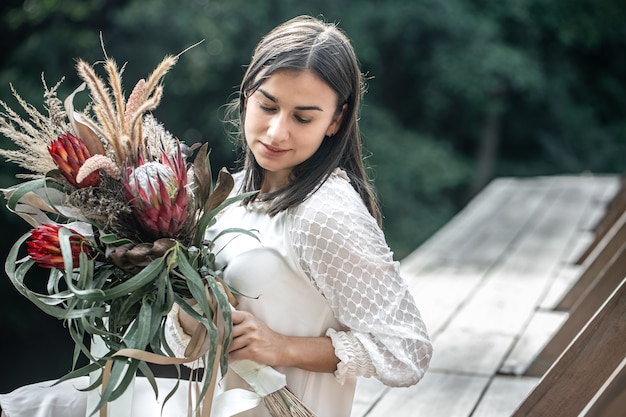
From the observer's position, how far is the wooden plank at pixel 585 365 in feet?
4.98

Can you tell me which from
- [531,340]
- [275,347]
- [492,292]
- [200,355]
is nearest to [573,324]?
[531,340]

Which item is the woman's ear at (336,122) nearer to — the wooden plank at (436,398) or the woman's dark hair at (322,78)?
the woman's dark hair at (322,78)

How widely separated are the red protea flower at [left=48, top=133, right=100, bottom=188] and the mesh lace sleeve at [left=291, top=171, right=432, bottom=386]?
0.38m

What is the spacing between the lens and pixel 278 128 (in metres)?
1.58

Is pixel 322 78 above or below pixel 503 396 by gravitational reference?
above

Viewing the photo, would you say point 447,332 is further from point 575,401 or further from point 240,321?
point 240,321

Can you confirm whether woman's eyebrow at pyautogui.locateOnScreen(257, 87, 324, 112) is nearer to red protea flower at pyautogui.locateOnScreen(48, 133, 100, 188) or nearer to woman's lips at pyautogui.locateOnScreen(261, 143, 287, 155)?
woman's lips at pyautogui.locateOnScreen(261, 143, 287, 155)

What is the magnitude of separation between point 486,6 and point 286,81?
923 cm

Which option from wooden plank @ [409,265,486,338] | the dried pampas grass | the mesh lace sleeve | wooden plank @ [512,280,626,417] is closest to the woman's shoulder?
the mesh lace sleeve

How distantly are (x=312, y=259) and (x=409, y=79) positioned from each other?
387 inches

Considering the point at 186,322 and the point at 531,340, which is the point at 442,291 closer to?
the point at 531,340

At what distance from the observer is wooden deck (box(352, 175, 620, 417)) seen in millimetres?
2418

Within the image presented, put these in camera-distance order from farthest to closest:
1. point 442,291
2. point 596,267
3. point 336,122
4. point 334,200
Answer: point 442,291 < point 596,267 < point 336,122 < point 334,200

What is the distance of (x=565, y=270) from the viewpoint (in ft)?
12.8
